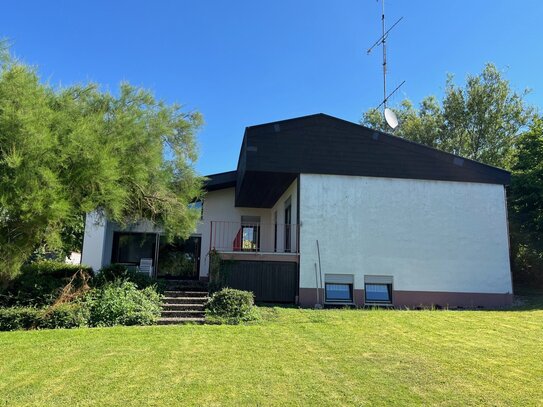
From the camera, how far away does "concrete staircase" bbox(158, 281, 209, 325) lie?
10141mm

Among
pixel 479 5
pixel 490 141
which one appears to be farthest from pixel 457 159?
pixel 490 141

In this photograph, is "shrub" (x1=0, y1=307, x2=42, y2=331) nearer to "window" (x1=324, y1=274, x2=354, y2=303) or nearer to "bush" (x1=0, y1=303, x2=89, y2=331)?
"bush" (x1=0, y1=303, x2=89, y2=331)

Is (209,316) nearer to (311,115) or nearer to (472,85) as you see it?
(311,115)

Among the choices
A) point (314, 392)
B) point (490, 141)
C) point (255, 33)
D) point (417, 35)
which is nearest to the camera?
point (314, 392)

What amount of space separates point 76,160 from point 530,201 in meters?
16.9

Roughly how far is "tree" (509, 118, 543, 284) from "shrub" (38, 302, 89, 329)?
54.8 ft

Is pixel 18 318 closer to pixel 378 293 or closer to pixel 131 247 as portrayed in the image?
pixel 131 247

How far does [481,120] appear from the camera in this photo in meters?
28.5

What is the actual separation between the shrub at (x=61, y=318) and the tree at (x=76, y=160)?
52.5 inches

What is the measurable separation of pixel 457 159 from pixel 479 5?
5059mm

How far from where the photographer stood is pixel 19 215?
8625 mm

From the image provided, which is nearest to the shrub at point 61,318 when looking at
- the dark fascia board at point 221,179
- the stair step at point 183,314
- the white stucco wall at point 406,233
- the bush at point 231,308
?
the stair step at point 183,314

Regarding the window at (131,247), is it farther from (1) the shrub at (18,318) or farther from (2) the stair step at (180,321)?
(1) the shrub at (18,318)

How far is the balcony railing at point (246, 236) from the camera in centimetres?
1697
